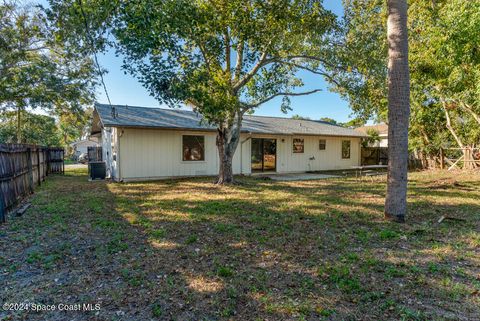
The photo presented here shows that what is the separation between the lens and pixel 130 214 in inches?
248

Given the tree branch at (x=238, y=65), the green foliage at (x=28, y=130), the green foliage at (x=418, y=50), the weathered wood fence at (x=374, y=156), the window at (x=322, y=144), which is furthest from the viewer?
the green foliage at (x=28, y=130)

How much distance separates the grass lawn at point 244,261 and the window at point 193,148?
6.13 meters

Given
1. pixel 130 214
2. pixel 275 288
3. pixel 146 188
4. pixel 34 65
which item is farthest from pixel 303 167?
pixel 34 65

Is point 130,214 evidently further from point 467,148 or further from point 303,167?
point 467,148

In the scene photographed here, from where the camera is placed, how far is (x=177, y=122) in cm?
1310

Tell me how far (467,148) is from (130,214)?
666 inches

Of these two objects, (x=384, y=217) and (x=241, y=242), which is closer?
(x=241, y=242)

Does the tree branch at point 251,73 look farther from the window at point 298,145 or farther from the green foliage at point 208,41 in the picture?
the window at point 298,145

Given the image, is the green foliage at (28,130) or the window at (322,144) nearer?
the window at (322,144)

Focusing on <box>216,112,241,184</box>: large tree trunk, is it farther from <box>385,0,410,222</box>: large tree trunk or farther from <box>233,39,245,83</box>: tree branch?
<box>385,0,410,222</box>: large tree trunk

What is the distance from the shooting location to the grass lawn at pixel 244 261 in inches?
106

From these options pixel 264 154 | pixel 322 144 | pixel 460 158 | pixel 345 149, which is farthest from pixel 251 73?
pixel 460 158

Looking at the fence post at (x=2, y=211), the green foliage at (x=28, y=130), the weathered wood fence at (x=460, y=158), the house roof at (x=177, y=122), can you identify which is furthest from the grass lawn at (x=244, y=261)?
the green foliage at (x=28, y=130)

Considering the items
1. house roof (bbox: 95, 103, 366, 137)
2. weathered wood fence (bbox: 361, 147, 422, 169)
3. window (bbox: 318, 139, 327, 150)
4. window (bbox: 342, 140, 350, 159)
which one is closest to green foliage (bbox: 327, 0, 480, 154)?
house roof (bbox: 95, 103, 366, 137)
